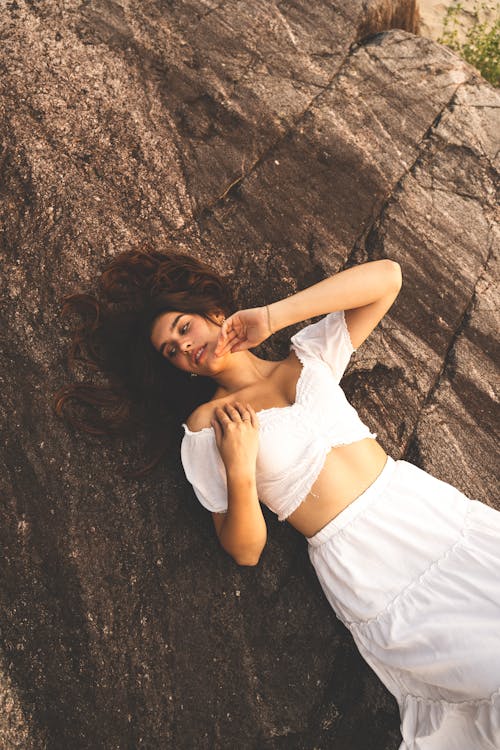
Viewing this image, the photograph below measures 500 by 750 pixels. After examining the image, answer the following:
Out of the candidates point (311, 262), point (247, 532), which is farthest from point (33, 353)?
point (311, 262)

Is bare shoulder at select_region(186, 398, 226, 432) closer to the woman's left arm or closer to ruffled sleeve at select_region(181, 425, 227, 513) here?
ruffled sleeve at select_region(181, 425, 227, 513)

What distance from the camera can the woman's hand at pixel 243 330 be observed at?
2885 mm

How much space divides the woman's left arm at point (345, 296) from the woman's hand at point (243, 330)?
65mm

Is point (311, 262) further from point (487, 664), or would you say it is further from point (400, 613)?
point (487, 664)

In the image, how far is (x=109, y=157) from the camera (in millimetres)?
3619

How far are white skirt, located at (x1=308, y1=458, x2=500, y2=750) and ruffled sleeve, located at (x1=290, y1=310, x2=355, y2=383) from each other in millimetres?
664

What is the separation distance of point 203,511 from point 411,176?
9.06ft

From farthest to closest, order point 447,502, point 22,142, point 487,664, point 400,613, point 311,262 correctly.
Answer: point 311,262 < point 22,142 < point 447,502 < point 400,613 < point 487,664

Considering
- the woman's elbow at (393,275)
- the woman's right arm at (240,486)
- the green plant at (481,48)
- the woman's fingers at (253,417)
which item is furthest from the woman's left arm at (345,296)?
the green plant at (481,48)

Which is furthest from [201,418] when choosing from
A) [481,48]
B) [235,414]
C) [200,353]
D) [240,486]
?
[481,48]

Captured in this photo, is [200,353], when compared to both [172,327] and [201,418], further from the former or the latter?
[201,418]

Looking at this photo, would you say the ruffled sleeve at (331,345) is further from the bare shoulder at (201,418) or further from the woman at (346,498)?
the bare shoulder at (201,418)

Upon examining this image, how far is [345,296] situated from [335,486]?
1016 millimetres

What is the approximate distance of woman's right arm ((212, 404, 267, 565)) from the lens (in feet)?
8.91
